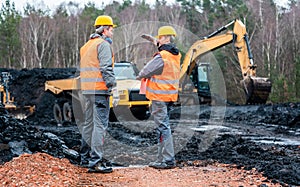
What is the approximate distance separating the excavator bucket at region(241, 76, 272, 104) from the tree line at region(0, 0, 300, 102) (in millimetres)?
9050

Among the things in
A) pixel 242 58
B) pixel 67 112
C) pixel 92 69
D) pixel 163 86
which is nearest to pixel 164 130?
pixel 163 86

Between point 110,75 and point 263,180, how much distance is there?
2344 millimetres

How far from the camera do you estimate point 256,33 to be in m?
35.4

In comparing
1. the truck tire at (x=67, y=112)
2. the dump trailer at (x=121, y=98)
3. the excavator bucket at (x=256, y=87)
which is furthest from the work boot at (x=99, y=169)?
the excavator bucket at (x=256, y=87)

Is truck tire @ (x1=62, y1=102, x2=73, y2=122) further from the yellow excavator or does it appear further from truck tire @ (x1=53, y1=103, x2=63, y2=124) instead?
the yellow excavator

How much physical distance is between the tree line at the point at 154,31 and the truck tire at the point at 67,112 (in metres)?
13.1

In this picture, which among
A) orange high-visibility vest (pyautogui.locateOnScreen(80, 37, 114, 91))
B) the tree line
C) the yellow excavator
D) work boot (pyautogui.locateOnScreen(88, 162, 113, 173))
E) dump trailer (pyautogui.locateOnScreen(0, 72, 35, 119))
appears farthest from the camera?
the tree line

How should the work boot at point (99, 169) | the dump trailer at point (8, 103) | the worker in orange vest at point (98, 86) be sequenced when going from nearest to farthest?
the work boot at point (99, 169) < the worker in orange vest at point (98, 86) < the dump trailer at point (8, 103)

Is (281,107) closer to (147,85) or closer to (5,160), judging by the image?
(147,85)

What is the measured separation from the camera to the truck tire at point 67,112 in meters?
16.5

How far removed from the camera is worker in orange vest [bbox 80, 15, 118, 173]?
586 cm

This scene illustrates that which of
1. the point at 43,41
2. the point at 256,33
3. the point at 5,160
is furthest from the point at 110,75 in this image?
the point at 43,41

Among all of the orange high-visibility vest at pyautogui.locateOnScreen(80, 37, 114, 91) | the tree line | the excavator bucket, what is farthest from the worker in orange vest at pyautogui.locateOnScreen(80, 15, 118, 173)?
the tree line

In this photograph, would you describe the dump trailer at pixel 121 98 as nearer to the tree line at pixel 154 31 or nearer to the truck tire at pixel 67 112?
the truck tire at pixel 67 112
